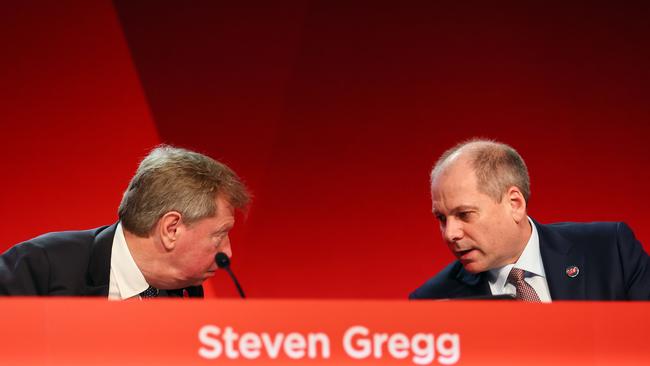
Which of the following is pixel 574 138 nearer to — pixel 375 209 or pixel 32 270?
pixel 375 209

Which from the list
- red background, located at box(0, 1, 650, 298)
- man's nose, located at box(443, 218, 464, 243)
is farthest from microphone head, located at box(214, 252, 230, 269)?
red background, located at box(0, 1, 650, 298)

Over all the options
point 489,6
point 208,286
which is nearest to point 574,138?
point 489,6

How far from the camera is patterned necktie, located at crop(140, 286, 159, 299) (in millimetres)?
2438

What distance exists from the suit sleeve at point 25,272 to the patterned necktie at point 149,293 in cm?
27

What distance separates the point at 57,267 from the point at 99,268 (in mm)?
110

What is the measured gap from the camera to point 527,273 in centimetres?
258

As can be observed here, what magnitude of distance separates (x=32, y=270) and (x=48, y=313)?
106 centimetres

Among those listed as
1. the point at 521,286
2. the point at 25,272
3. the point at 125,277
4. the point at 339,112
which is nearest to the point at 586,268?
the point at 521,286

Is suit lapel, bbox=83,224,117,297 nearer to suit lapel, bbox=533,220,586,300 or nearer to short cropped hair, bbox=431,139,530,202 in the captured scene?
short cropped hair, bbox=431,139,530,202

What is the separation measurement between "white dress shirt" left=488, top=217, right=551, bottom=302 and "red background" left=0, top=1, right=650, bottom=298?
105cm

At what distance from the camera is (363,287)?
3709mm

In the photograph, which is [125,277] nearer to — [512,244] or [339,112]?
[512,244]

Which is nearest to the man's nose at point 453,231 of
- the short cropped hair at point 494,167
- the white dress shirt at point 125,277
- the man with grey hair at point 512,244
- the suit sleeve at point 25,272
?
the man with grey hair at point 512,244

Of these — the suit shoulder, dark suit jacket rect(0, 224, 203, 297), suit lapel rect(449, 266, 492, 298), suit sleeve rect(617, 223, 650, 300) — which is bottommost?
suit sleeve rect(617, 223, 650, 300)
